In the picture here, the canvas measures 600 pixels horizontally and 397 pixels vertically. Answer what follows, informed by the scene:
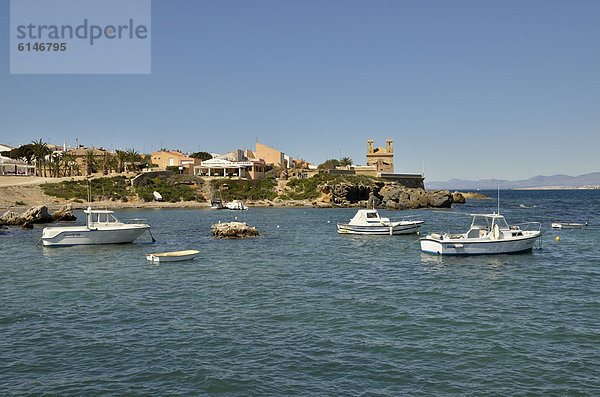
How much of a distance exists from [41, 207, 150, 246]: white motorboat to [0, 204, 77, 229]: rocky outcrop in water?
2239 cm

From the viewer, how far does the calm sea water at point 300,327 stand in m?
13.4

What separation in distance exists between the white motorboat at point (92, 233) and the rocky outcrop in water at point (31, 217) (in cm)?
2239

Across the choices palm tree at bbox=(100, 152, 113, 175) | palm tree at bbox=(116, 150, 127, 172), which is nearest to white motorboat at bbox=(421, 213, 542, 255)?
palm tree at bbox=(116, 150, 127, 172)

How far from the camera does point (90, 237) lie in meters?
43.0

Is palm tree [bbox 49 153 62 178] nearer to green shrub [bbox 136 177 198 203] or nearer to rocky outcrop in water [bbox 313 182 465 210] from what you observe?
green shrub [bbox 136 177 198 203]

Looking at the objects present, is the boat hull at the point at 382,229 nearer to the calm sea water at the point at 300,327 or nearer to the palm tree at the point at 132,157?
the calm sea water at the point at 300,327

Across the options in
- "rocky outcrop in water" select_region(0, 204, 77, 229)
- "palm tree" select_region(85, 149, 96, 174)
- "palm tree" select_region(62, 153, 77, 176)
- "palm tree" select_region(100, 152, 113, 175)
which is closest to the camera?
"rocky outcrop in water" select_region(0, 204, 77, 229)

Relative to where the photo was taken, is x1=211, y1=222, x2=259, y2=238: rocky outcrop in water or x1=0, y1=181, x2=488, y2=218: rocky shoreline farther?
x1=0, y1=181, x2=488, y2=218: rocky shoreline

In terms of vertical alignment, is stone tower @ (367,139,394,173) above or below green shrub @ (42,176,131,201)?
above

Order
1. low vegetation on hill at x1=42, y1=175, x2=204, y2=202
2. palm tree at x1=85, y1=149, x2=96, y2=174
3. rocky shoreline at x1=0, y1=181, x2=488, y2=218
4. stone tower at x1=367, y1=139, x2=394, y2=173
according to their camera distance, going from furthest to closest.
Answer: stone tower at x1=367, y1=139, x2=394, y2=173
palm tree at x1=85, y1=149, x2=96, y2=174
low vegetation on hill at x1=42, y1=175, x2=204, y2=202
rocky shoreline at x1=0, y1=181, x2=488, y2=218

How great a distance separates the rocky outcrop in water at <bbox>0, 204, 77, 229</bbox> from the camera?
2422 inches

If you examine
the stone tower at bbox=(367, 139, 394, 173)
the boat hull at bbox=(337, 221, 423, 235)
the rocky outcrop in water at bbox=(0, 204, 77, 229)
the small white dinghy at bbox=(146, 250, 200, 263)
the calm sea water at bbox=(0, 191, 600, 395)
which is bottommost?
the calm sea water at bbox=(0, 191, 600, 395)

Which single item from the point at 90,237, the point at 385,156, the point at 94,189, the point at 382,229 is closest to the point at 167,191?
the point at 94,189

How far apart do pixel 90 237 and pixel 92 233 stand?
49 cm
